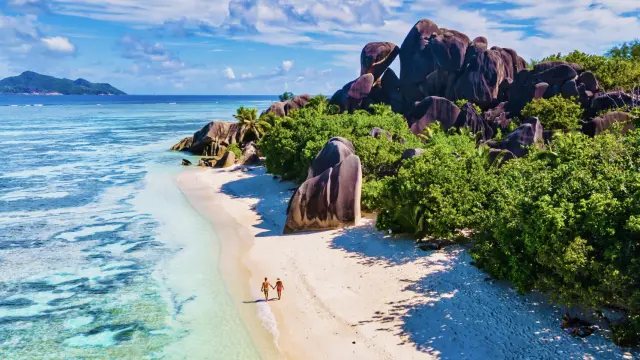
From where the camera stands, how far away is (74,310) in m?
18.2

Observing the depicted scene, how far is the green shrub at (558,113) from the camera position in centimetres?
3941

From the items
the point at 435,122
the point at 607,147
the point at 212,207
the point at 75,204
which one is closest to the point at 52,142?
the point at 75,204

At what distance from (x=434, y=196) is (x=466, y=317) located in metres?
6.37

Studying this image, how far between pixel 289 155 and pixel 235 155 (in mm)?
15867

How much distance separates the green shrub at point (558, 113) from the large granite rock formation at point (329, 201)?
2219 cm

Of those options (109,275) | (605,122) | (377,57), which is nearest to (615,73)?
(605,122)

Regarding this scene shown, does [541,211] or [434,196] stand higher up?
[541,211]

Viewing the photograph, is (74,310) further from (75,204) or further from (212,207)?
(75,204)

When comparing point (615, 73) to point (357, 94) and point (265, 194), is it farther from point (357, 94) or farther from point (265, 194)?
point (265, 194)

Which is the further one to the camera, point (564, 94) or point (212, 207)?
point (564, 94)

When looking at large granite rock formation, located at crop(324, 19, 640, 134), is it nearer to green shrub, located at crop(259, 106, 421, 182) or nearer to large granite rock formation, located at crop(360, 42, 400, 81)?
large granite rock formation, located at crop(360, 42, 400, 81)

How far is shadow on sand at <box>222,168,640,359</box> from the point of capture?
13.7 meters

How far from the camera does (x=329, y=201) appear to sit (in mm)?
24953

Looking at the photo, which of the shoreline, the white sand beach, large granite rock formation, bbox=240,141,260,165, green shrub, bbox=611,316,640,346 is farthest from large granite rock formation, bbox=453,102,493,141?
green shrub, bbox=611,316,640,346
